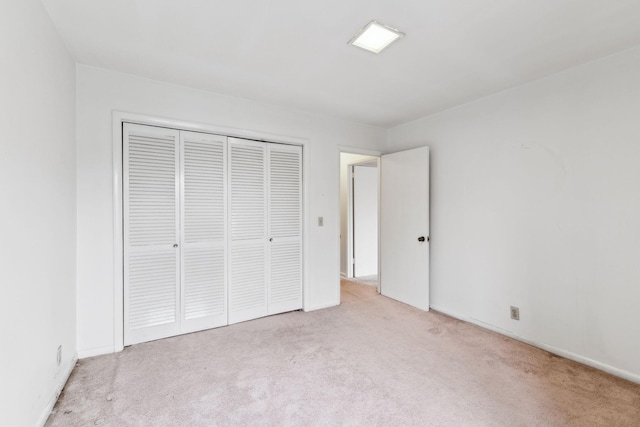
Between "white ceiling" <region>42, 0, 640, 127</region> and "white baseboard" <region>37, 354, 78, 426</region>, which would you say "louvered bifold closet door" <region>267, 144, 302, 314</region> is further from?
"white baseboard" <region>37, 354, 78, 426</region>

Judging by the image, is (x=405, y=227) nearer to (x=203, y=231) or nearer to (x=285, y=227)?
(x=285, y=227)

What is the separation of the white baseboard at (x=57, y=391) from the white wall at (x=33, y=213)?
1 cm

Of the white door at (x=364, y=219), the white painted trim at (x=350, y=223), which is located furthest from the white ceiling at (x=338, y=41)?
the white door at (x=364, y=219)

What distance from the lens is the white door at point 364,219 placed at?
5086 millimetres

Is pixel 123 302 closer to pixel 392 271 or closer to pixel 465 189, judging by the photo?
pixel 392 271

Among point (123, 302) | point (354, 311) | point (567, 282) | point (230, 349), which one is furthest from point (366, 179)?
point (123, 302)

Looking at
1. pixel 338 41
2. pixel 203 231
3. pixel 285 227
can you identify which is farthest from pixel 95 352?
pixel 338 41

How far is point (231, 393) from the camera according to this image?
191 centimetres

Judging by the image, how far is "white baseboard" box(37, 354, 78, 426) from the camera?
1611 mm

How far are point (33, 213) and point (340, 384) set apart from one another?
2096 mm

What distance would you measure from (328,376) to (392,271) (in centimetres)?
209

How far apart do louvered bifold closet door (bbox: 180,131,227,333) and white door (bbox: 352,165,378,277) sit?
2671 mm

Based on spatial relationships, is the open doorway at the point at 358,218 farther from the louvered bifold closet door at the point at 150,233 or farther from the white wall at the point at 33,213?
the white wall at the point at 33,213

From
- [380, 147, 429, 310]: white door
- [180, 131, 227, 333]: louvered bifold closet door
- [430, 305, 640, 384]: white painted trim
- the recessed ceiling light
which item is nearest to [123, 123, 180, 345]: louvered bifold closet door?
[180, 131, 227, 333]: louvered bifold closet door
